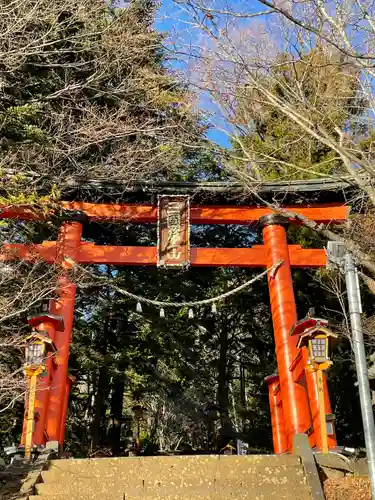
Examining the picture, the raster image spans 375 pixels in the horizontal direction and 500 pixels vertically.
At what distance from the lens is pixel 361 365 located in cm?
374

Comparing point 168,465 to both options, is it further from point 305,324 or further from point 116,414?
point 116,414

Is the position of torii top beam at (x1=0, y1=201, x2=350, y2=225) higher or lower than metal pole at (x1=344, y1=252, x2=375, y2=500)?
higher

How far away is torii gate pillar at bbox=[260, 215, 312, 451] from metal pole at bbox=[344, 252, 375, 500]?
455 centimetres

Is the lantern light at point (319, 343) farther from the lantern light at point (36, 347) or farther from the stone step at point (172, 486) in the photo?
the lantern light at point (36, 347)


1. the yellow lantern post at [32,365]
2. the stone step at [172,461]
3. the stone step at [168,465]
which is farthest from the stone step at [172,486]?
the yellow lantern post at [32,365]

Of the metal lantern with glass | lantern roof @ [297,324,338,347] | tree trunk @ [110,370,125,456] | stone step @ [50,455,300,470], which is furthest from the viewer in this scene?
tree trunk @ [110,370,125,456]

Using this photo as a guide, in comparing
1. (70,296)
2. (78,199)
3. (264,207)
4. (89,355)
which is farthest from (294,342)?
(89,355)

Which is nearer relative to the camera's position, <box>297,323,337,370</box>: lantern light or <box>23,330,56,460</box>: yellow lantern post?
<box>23,330,56,460</box>: yellow lantern post

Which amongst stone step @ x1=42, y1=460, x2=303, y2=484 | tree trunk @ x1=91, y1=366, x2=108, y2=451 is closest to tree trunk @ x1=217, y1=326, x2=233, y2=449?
tree trunk @ x1=91, y1=366, x2=108, y2=451

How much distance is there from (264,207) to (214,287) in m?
5.36

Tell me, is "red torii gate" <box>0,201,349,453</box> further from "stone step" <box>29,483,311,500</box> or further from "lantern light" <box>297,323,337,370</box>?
"stone step" <box>29,483,311,500</box>

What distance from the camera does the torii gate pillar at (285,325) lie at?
8.12 meters

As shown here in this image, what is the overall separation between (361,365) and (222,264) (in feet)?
20.0

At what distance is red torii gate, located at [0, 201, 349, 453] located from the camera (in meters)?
8.17
